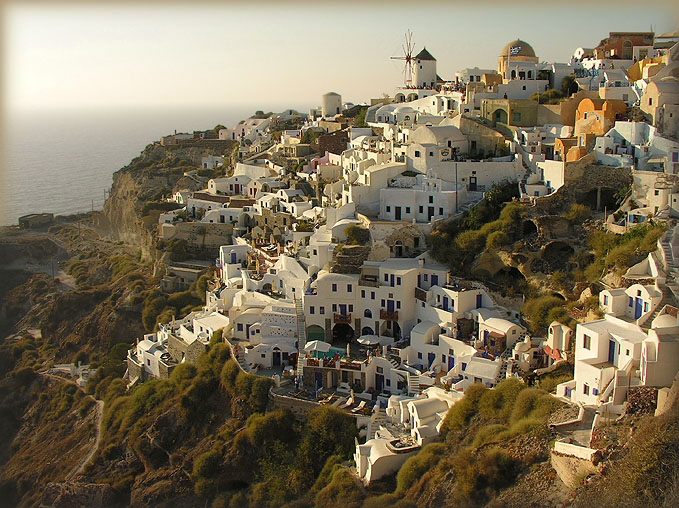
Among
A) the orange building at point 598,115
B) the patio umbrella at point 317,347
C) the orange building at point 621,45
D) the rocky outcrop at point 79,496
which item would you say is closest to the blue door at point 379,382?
the patio umbrella at point 317,347

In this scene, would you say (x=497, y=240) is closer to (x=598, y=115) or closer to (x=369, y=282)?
(x=369, y=282)

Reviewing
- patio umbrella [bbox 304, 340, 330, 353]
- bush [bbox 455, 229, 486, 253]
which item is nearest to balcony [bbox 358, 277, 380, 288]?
patio umbrella [bbox 304, 340, 330, 353]

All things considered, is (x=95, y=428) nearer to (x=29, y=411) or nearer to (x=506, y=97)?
(x=29, y=411)

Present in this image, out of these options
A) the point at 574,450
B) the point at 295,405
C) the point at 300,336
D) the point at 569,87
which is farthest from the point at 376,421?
the point at 569,87

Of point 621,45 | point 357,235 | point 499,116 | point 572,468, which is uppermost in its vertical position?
point 621,45

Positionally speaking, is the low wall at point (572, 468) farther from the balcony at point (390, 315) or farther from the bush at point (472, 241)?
the bush at point (472, 241)

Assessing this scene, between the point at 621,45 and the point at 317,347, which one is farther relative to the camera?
the point at 621,45

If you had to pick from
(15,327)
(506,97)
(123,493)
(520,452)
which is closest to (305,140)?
(506,97)

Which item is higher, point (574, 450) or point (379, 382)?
point (574, 450)
